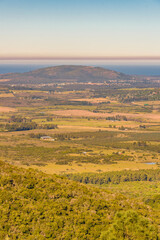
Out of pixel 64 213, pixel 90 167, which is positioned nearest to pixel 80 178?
pixel 90 167

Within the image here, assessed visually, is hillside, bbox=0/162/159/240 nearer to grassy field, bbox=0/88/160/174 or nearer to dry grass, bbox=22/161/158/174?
dry grass, bbox=22/161/158/174

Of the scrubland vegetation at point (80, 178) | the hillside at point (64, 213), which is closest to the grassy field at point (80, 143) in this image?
the scrubland vegetation at point (80, 178)

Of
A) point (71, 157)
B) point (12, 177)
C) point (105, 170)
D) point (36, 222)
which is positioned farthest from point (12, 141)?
point (36, 222)

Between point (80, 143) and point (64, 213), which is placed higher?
point (64, 213)

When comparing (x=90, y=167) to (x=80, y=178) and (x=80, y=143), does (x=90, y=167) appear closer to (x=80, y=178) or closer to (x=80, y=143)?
(x=80, y=178)

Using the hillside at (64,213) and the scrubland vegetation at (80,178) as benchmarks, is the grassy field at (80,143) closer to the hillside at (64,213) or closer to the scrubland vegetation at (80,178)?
the scrubland vegetation at (80,178)

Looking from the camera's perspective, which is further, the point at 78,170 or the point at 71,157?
the point at 71,157

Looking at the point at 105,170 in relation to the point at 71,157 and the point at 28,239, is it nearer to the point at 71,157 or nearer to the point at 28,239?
the point at 71,157

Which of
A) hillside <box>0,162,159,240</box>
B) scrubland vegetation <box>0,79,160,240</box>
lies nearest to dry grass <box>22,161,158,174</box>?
scrubland vegetation <box>0,79,160,240</box>
